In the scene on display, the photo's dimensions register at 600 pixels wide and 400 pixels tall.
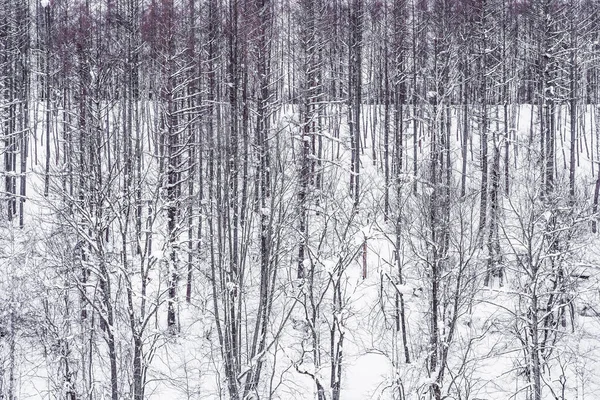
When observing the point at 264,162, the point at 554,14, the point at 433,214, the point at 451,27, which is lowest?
the point at 433,214

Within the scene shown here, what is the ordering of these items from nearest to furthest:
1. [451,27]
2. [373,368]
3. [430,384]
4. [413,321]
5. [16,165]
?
[430,384]
[373,368]
[413,321]
[451,27]
[16,165]

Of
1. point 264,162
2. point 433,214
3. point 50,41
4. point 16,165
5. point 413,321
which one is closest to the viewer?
point 433,214

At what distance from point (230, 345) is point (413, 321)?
867 cm

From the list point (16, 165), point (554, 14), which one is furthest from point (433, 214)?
point (16, 165)

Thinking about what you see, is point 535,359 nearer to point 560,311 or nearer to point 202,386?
point 560,311

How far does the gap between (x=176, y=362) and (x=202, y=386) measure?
1315 mm

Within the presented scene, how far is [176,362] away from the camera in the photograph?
1975cm

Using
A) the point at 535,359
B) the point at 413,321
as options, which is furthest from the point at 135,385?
the point at 535,359

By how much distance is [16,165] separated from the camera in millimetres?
35281

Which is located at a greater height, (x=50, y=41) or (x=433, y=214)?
(x=50, y=41)

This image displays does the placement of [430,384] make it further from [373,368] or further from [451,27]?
[451,27]

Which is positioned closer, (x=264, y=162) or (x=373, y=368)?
(x=373, y=368)

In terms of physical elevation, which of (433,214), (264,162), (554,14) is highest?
(554,14)

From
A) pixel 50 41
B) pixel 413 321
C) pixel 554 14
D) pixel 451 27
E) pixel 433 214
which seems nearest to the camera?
pixel 433 214
